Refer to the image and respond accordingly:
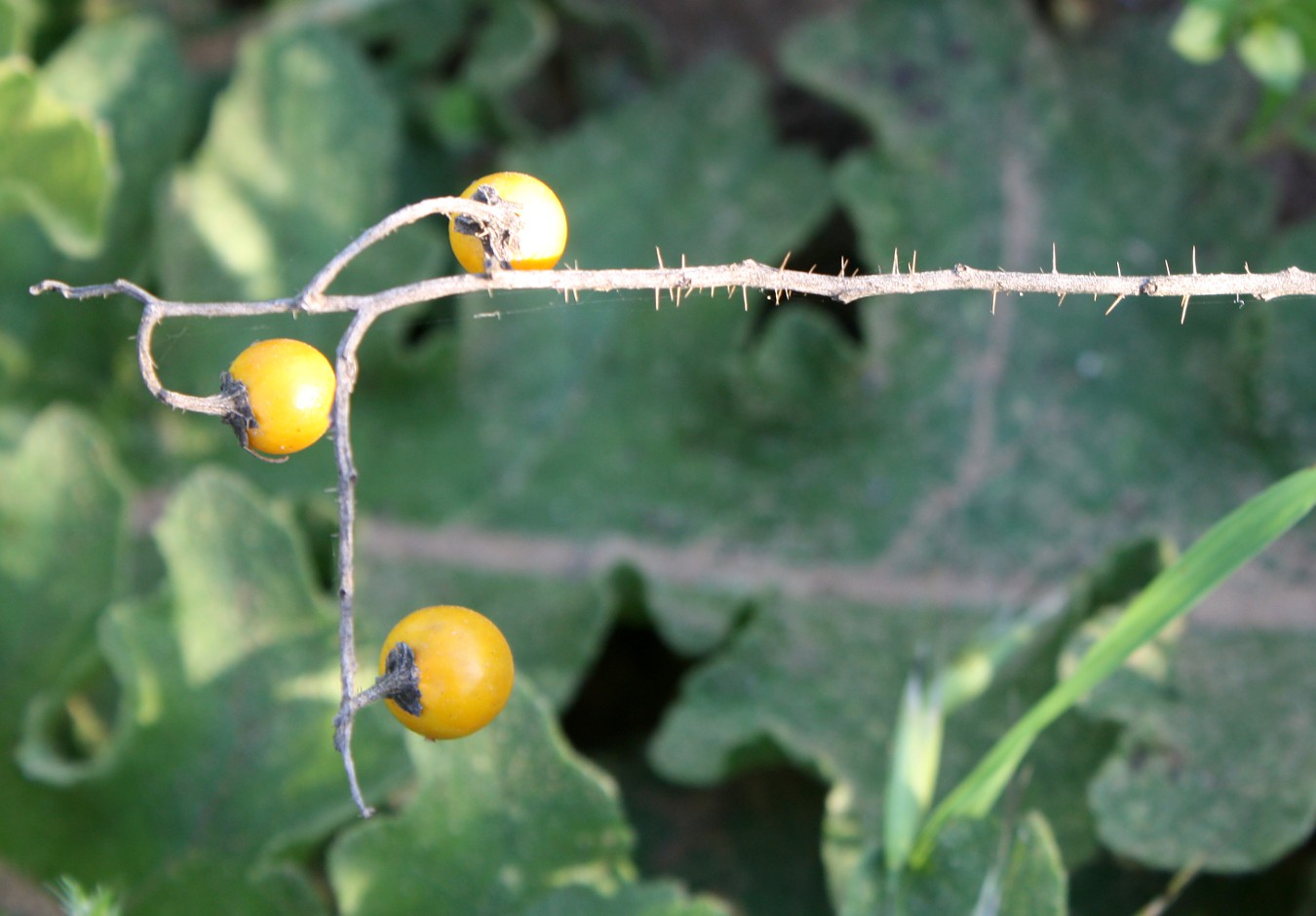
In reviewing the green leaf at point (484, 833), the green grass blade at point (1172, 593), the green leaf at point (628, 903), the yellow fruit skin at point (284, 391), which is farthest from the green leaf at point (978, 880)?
the yellow fruit skin at point (284, 391)

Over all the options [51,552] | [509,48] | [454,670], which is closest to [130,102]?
[509,48]

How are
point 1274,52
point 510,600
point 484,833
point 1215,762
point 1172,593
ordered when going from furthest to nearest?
1. point 510,600
2. point 1274,52
3. point 1215,762
4. point 484,833
5. point 1172,593

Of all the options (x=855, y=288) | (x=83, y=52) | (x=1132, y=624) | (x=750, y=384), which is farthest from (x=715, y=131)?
(x=855, y=288)

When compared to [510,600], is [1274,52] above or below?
above

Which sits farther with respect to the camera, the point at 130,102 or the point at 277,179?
the point at 130,102

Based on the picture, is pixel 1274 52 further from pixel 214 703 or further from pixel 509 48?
pixel 214 703

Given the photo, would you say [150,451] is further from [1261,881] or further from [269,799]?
[1261,881]
